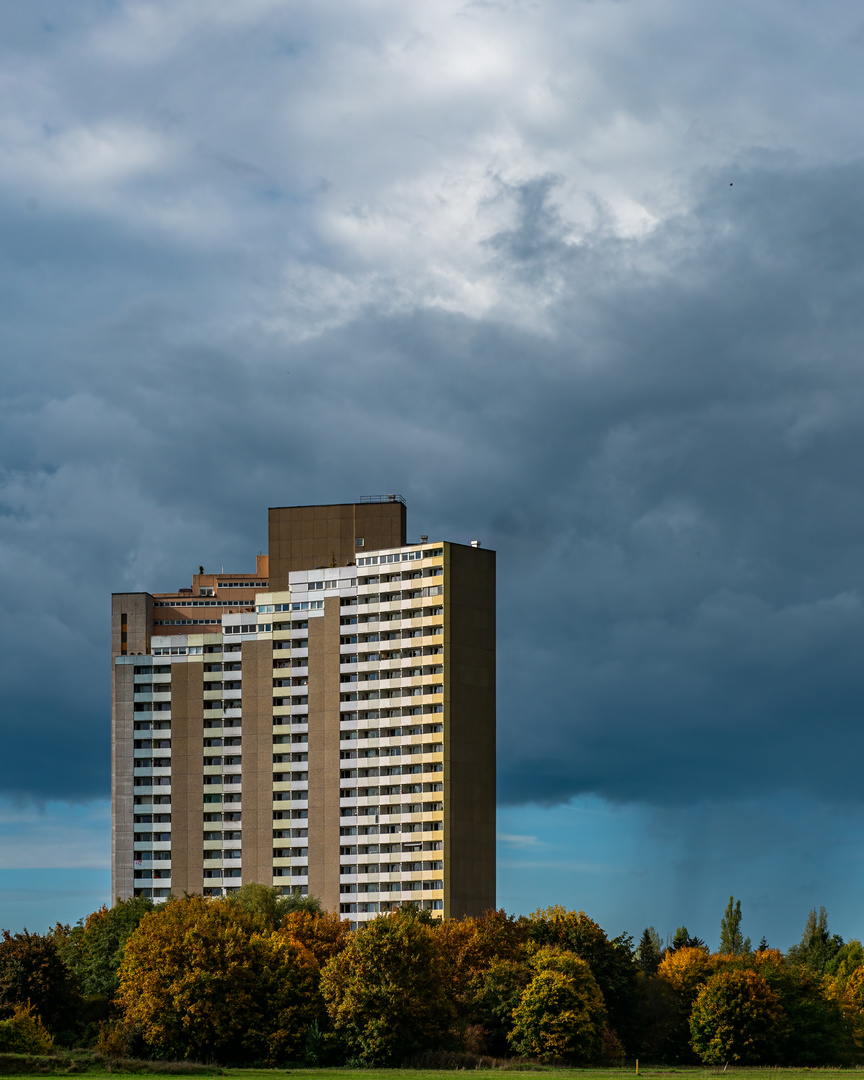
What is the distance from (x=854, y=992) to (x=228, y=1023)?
87831 millimetres

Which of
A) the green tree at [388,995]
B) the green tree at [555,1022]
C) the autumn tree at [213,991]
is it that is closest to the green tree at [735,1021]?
the green tree at [555,1022]

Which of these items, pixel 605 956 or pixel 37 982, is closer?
pixel 37 982

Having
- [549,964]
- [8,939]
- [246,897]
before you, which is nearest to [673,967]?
[549,964]

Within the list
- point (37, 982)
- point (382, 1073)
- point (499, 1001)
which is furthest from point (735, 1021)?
point (37, 982)

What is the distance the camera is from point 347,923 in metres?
160

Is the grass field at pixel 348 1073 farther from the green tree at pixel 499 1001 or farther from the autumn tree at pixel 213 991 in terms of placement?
the green tree at pixel 499 1001

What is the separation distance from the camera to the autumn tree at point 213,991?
12506 cm

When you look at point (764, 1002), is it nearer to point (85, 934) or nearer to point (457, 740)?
point (457, 740)

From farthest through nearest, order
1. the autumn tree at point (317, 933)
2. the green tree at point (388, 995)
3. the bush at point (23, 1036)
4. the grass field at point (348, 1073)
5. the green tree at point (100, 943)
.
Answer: the green tree at point (100, 943) → the autumn tree at point (317, 933) → the green tree at point (388, 995) → the bush at point (23, 1036) → the grass field at point (348, 1073)

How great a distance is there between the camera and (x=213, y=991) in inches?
Answer: 4963

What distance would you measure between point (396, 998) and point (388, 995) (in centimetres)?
73

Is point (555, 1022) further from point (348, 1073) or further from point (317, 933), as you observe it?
point (317, 933)

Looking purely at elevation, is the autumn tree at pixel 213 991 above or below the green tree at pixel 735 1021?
above

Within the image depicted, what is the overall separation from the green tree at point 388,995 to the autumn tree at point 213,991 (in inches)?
162
